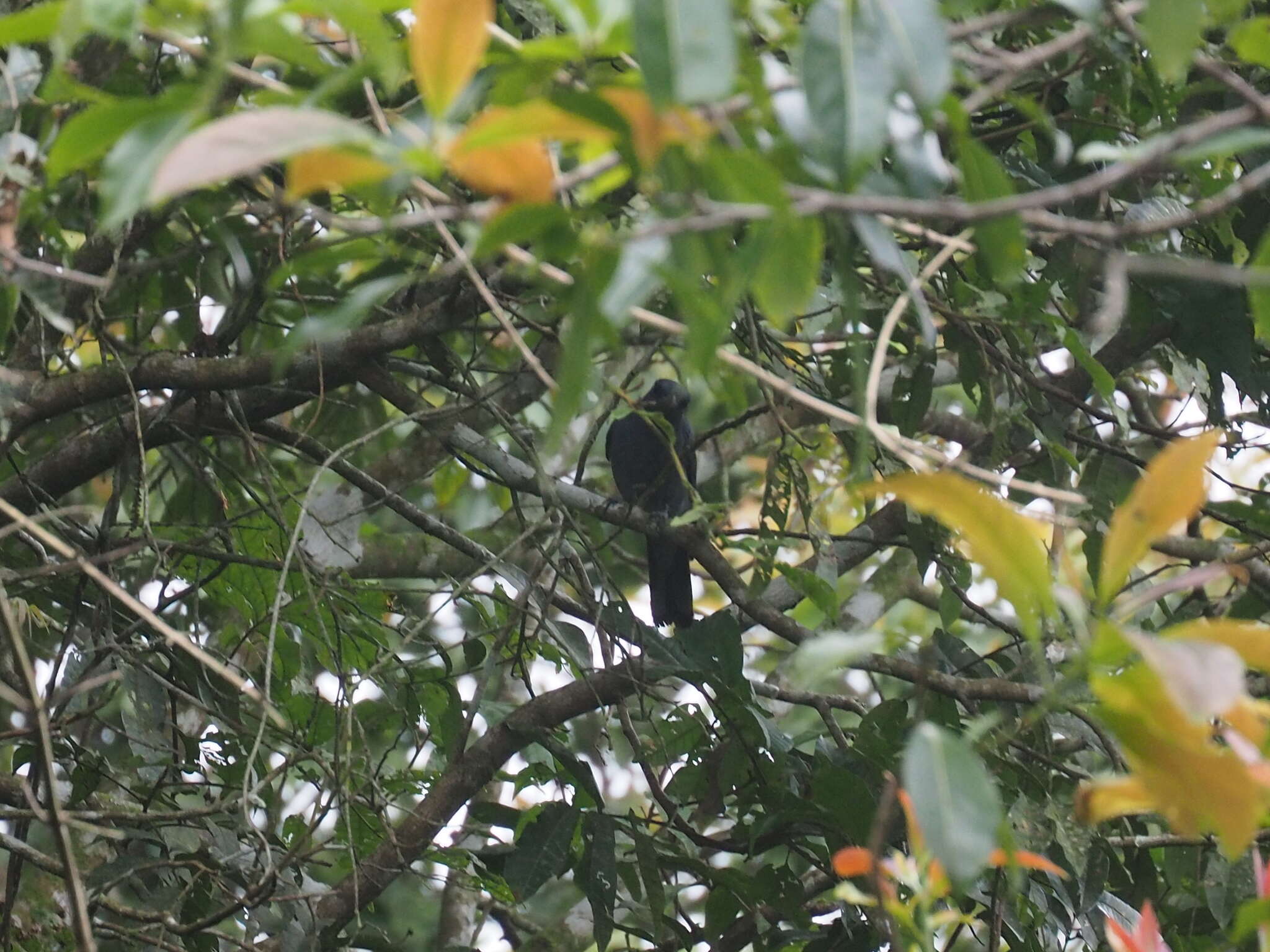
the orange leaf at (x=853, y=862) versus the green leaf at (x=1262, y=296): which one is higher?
the green leaf at (x=1262, y=296)

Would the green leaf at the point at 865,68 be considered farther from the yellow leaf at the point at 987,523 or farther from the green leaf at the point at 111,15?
the green leaf at the point at 111,15

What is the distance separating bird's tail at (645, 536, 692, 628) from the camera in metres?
5.70

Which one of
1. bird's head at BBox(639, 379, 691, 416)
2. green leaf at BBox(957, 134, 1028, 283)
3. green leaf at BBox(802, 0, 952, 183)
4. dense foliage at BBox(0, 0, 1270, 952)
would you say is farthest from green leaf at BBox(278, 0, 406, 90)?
bird's head at BBox(639, 379, 691, 416)

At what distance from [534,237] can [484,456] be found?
2155 millimetres

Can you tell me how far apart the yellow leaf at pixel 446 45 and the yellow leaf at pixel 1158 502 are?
77 cm

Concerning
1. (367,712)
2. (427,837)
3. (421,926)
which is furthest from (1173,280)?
(421,926)

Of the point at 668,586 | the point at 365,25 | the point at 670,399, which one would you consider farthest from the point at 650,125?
the point at 670,399

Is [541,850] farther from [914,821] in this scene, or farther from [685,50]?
[685,50]

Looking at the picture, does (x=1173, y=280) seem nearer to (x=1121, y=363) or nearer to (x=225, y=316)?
(x=1121, y=363)

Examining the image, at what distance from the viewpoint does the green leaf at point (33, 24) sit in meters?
1.24

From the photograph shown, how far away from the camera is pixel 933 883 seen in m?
1.38

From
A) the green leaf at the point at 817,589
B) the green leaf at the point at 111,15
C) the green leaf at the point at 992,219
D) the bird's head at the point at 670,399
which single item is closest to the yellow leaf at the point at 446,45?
the green leaf at the point at 111,15

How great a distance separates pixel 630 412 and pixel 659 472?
9.31ft

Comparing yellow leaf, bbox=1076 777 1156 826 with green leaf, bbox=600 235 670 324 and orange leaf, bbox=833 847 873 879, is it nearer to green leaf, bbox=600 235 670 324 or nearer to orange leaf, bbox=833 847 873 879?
orange leaf, bbox=833 847 873 879
